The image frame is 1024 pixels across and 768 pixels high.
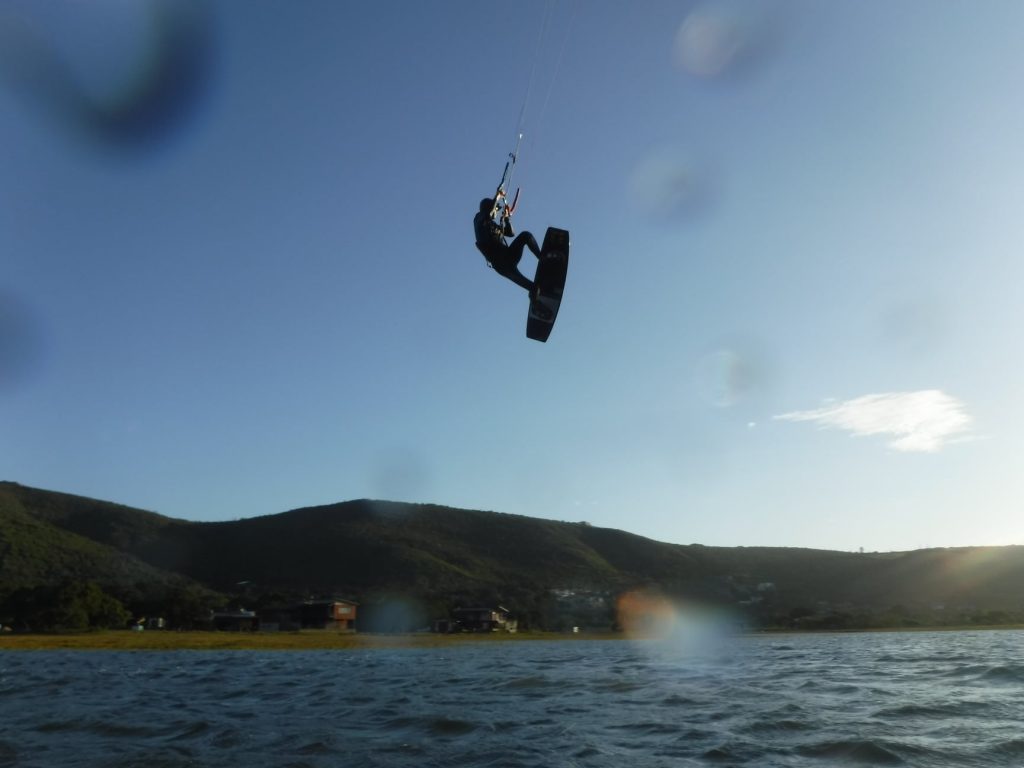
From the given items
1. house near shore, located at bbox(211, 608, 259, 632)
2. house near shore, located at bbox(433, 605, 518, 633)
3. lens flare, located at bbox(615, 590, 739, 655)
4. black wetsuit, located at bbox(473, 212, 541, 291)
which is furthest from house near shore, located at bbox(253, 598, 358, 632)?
black wetsuit, located at bbox(473, 212, 541, 291)

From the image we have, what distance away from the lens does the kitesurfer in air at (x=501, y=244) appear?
12.3 meters

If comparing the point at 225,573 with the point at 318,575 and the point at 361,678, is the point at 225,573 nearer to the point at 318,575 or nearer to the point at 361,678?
the point at 318,575

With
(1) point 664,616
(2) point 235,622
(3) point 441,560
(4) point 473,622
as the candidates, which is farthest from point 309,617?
(1) point 664,616

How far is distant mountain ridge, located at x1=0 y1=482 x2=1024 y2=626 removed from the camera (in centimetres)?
10806

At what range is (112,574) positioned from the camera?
339 feet

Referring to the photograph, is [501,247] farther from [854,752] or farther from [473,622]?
[473,622]

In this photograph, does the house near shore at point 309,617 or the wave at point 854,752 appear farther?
the house near shore at point 309,617

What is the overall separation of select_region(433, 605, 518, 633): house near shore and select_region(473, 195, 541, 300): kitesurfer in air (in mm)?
78027

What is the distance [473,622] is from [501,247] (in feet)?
263

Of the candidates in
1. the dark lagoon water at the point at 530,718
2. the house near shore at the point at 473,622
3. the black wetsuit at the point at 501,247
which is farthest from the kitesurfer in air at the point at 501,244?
the house near shore at the point at 473,622

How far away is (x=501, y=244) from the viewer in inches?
487

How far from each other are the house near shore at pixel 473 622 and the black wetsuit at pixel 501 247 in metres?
78.0

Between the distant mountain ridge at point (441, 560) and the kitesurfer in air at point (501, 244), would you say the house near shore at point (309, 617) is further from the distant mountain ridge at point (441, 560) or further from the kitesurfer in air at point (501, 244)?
the kitesurfer in air at point (501, 244)

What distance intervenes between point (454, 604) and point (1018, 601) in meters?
76.7
